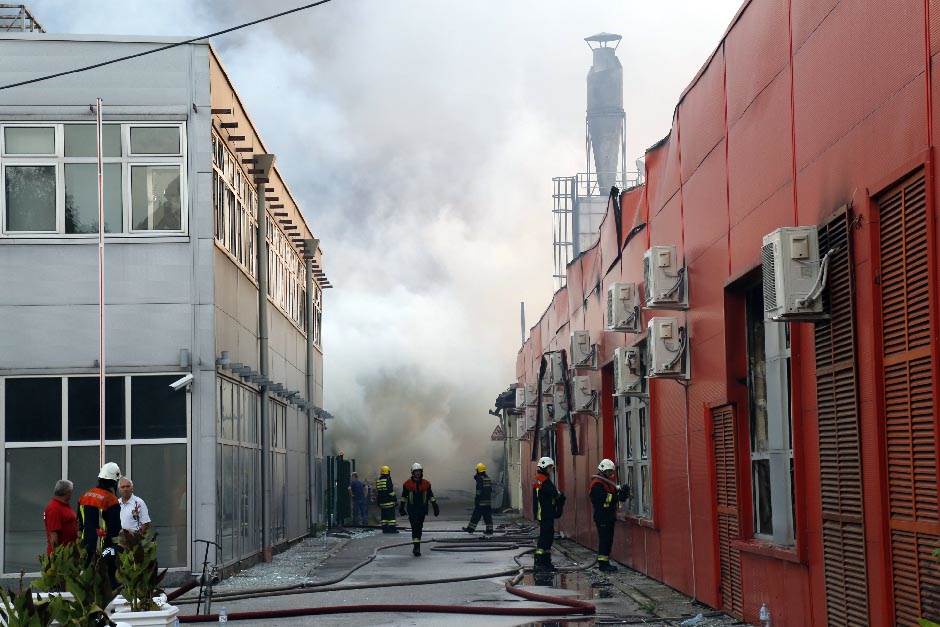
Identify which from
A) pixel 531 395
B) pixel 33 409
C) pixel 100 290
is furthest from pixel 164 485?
pixel 531 395

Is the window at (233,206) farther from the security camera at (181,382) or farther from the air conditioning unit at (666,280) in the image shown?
the air conditioning unit at (666,280)

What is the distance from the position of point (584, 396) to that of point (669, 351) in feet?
34.5

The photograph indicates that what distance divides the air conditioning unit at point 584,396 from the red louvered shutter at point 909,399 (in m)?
17.6

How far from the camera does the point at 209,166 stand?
21344 mm

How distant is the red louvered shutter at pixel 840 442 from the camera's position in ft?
32.0

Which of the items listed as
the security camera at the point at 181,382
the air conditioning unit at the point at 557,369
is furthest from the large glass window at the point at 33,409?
the air conditioning unit at the point at 557,369

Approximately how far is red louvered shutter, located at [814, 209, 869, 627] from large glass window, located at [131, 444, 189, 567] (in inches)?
481

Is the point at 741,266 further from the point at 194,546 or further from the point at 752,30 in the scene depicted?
the point at 194,546

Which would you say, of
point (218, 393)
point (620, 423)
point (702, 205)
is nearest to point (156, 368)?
point (218, 393)

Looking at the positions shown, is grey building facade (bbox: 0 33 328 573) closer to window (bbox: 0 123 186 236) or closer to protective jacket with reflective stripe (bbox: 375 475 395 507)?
window (bbox: 0 123 186 236)

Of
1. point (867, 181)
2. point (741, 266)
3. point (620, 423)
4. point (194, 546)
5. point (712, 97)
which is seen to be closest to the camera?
point (867, 181)

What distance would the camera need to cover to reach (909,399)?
338 inches

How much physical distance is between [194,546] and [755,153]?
11.2 metres

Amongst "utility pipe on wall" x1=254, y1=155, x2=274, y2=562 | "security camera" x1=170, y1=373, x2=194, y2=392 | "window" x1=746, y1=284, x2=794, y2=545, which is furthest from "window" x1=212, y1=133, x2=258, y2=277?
"window" x1=746, y1=284, x2=794, y2=545
